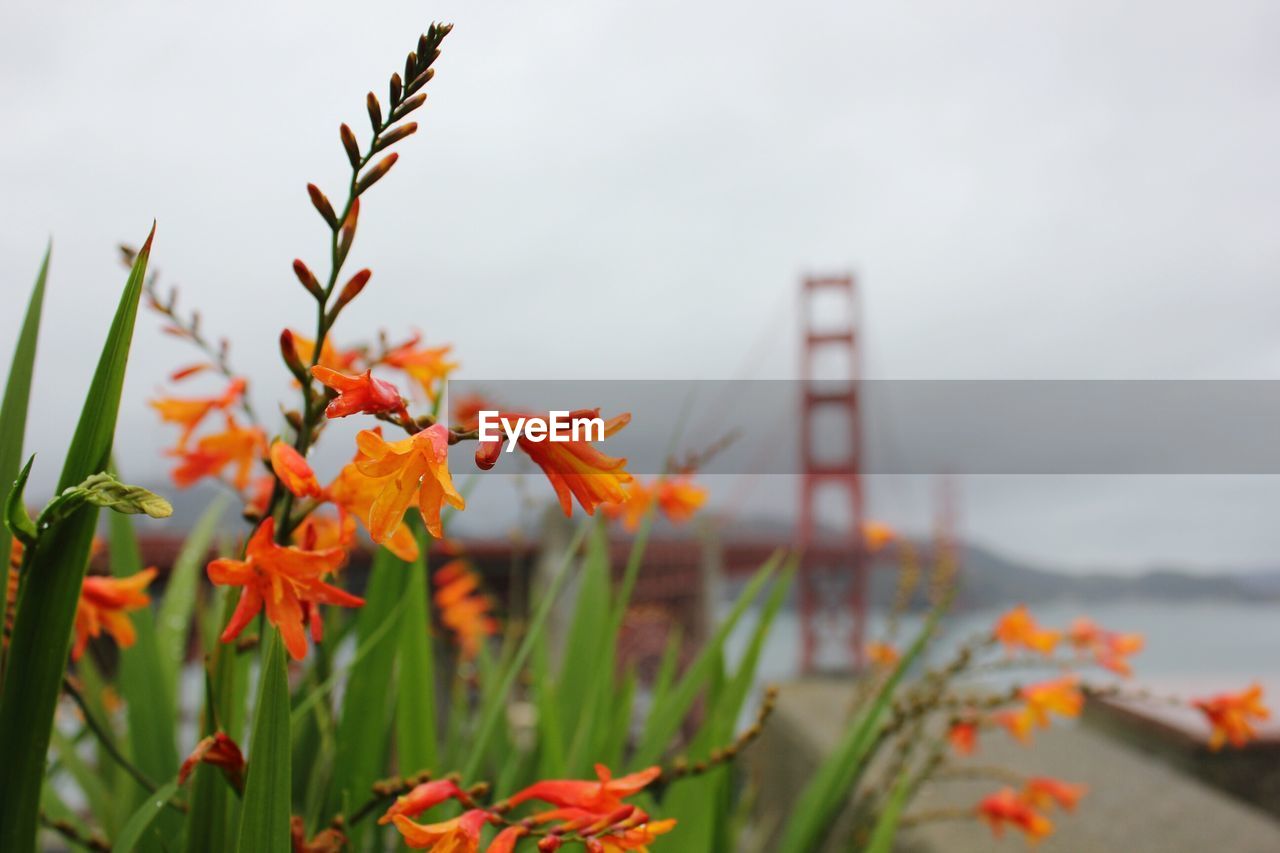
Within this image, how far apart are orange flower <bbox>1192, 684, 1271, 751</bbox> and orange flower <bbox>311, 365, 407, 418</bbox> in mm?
1087

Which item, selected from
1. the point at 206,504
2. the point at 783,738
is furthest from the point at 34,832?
the point at 783,738

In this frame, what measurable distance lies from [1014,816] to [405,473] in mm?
1017

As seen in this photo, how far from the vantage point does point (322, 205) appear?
40 cm

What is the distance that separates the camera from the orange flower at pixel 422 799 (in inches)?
16.6

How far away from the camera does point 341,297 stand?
16.7 inches

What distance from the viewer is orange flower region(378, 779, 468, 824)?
421 mm

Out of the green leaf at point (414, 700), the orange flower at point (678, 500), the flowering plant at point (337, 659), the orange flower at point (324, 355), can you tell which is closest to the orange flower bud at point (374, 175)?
the flowering plant at point (337, 659)

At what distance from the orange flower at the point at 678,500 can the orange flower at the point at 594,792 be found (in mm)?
650

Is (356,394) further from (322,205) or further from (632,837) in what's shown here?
(632,837)

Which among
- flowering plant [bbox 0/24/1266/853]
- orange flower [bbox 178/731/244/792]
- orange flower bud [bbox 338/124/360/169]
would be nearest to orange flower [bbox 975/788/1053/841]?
flowering plant [bbox 0/24/1266/853]

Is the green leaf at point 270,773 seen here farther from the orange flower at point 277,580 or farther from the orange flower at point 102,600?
the orange flower at point 102,600

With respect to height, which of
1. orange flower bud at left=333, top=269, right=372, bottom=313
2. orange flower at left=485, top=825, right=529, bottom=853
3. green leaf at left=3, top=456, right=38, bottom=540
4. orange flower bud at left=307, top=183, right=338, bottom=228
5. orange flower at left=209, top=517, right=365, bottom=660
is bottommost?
orange flower at left=485, top=825, right=529, bottom=853

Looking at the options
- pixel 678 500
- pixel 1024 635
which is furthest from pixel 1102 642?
pixel 678 500

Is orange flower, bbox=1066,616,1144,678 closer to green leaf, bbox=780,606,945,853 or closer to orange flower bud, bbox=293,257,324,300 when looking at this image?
green leaf, bbox=780,606,945,853
